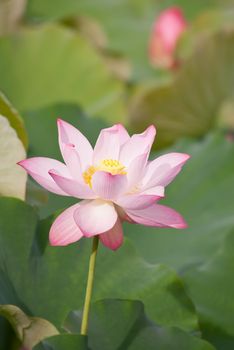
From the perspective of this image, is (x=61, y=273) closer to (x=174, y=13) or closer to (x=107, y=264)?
(x=107, y=264)

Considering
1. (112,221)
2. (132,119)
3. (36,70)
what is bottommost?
(132,119)

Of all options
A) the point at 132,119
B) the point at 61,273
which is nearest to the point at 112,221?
the point at 61,273

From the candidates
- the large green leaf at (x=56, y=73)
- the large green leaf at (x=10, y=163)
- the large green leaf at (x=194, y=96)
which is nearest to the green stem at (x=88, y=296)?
the large green leaf at (x=10, y=163)

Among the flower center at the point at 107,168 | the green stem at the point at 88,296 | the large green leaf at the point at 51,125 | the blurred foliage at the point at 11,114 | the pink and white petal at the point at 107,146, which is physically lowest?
the large green leaf at the point at 51,125

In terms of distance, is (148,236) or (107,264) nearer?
Result: (107,264)

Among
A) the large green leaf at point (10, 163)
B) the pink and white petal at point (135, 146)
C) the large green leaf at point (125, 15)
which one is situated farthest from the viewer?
the large green leaf at point (125, 15)

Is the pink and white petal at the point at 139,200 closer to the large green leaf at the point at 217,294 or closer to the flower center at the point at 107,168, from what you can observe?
the flower center at the point at 107,168

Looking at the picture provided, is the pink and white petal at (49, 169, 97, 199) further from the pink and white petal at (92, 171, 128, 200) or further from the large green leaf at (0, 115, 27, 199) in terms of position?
the large green leaf at (0, 115, 27, 199)

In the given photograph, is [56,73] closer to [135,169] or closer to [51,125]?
[51,125]
